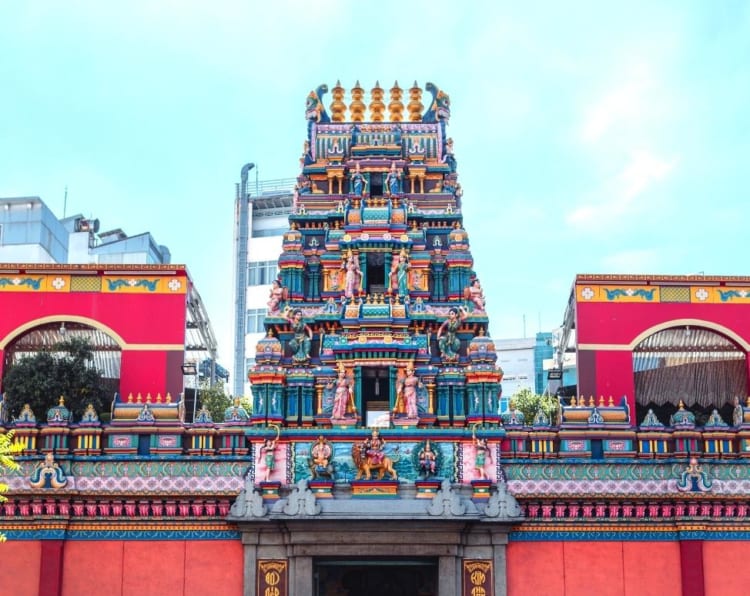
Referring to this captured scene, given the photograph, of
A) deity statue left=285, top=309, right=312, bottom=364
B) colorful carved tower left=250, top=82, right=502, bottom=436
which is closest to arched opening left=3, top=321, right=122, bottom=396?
colorful carved tower left=250, top=82, right=502, bottom=436

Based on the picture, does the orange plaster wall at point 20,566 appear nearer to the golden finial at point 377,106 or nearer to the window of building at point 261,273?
the golden finial at point 377,106

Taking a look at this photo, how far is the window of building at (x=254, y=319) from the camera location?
3177 inches

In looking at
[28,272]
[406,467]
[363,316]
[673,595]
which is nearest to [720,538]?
[673,595]

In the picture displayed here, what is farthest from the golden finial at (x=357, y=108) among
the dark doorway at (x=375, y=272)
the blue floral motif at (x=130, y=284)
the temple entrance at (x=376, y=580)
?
the temple entrance at (x=376, y=580)

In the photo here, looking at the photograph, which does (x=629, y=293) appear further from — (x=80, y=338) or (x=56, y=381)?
(x=56, y=381)

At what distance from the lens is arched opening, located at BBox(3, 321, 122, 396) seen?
133 ft

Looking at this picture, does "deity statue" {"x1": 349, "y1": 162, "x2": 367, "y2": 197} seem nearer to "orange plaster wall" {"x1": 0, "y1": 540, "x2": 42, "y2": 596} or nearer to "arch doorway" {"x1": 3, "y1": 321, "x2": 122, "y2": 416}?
"arch doorway" {"x1": 3, "y1": 321, "x2": 122, "y2": 416}

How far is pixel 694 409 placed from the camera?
41.8 metres

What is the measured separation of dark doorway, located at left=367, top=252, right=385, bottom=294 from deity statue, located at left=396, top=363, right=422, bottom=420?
373 centimetres

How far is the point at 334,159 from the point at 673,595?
59.3 ft

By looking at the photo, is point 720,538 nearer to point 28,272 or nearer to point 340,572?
point 340,572

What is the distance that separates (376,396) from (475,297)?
4.53 metres

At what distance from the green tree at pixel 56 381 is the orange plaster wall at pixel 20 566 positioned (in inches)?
262

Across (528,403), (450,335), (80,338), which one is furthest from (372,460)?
(528,403)
